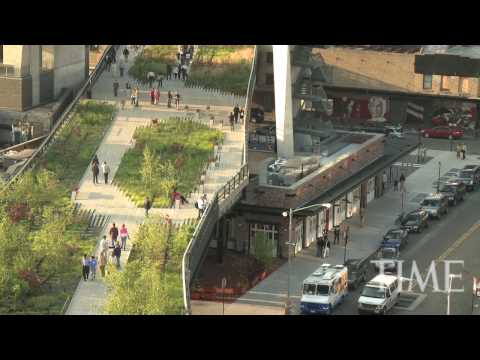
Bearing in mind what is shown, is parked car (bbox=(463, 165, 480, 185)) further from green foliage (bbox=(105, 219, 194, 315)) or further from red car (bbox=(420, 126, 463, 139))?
green foliage (bbox=(105, 219, 194, 315))

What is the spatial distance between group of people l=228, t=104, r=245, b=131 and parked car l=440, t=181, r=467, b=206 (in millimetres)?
14470

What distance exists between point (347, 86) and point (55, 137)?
150 ft

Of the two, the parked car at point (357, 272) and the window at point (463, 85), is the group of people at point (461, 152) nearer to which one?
the window at point (463, 85)

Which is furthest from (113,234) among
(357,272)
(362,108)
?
(362,108)

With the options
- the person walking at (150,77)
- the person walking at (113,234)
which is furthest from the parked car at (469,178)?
the person walking at (113,234)

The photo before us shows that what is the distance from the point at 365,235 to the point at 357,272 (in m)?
11.3

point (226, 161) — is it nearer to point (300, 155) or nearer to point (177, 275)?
point (300, 155)

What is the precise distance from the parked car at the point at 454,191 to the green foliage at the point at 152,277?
26614 mm

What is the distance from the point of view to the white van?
55812 millimetres

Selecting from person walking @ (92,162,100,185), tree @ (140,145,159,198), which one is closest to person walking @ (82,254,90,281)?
tree @ (140,145,159,198)

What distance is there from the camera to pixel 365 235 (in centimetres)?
7250

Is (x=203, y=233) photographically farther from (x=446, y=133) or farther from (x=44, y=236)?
(x=446, y=133)

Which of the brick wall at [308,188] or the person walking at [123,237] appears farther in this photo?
the brick wall at [308,188]

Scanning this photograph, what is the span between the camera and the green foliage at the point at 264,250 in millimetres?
62875
